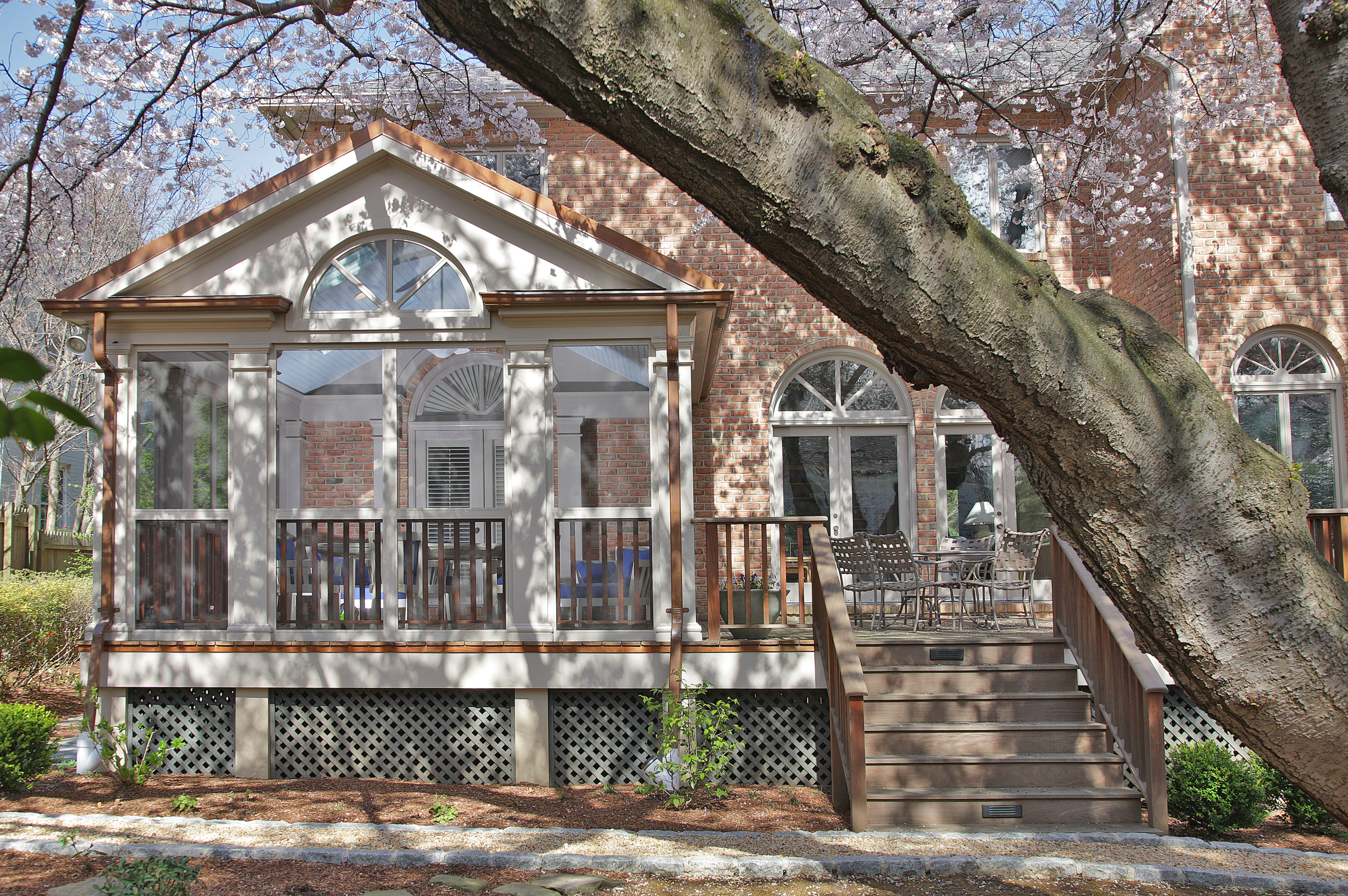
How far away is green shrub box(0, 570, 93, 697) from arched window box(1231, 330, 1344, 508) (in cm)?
1293

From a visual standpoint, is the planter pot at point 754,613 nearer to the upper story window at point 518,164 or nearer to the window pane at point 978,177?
the window pane at point 978,177

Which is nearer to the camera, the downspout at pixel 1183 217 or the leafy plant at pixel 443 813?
the leafy plant at pixel 443 813

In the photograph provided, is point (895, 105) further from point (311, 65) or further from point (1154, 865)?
point (1154, 865)

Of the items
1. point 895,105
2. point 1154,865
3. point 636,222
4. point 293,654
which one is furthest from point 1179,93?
point 293,654

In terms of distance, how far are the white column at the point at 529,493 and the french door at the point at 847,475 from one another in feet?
14.4

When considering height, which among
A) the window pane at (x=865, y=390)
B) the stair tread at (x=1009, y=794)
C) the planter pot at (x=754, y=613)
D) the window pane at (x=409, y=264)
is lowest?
the stair tread at (x=1009, y=794)

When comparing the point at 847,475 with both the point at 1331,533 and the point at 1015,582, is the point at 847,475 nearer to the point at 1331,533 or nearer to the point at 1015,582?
the point at 1015,582

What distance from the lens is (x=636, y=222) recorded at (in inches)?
438

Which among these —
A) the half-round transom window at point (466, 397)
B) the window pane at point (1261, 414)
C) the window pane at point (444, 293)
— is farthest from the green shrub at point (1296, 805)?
the half-round transom window at point (466, 397)

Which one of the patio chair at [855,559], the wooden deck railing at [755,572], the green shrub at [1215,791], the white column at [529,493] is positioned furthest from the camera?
the patio chair at [855,559]

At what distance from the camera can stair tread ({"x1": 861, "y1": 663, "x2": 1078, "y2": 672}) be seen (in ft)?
22.0

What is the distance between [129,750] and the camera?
6.62 meters

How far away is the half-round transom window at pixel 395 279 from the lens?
7266 mm

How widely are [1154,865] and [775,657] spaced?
9.26 feet
